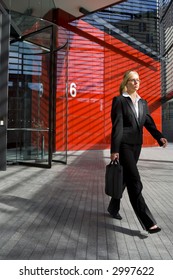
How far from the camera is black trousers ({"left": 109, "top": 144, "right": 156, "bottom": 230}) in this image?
3.96 m

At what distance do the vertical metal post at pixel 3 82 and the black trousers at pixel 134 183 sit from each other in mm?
6328

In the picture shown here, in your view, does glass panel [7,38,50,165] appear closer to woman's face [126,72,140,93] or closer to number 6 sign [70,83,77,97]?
woman's face [126,72,140,93]

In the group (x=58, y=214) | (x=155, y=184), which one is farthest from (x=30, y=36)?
(x=58, y=214)

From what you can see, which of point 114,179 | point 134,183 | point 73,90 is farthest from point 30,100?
point 134,183

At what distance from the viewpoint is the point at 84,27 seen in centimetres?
2209

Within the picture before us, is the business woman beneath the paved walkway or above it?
above

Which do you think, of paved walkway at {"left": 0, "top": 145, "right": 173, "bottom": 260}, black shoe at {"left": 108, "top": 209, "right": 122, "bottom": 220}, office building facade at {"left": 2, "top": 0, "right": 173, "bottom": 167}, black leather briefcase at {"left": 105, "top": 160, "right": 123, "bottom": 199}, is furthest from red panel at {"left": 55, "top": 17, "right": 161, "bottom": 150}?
black leather briefcase at {"left": 105, "top": 160, "right": 123, "bottom": 199}

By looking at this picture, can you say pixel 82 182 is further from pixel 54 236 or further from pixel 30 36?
pixel 30 36

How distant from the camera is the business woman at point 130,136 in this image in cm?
401

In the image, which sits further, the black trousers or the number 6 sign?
the number 6 sign

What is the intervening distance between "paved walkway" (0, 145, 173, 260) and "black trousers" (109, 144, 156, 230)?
0.82 feet

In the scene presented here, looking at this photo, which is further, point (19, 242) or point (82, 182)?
point (82, 182)

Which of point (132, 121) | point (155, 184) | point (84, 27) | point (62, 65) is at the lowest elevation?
point (155, 184)
